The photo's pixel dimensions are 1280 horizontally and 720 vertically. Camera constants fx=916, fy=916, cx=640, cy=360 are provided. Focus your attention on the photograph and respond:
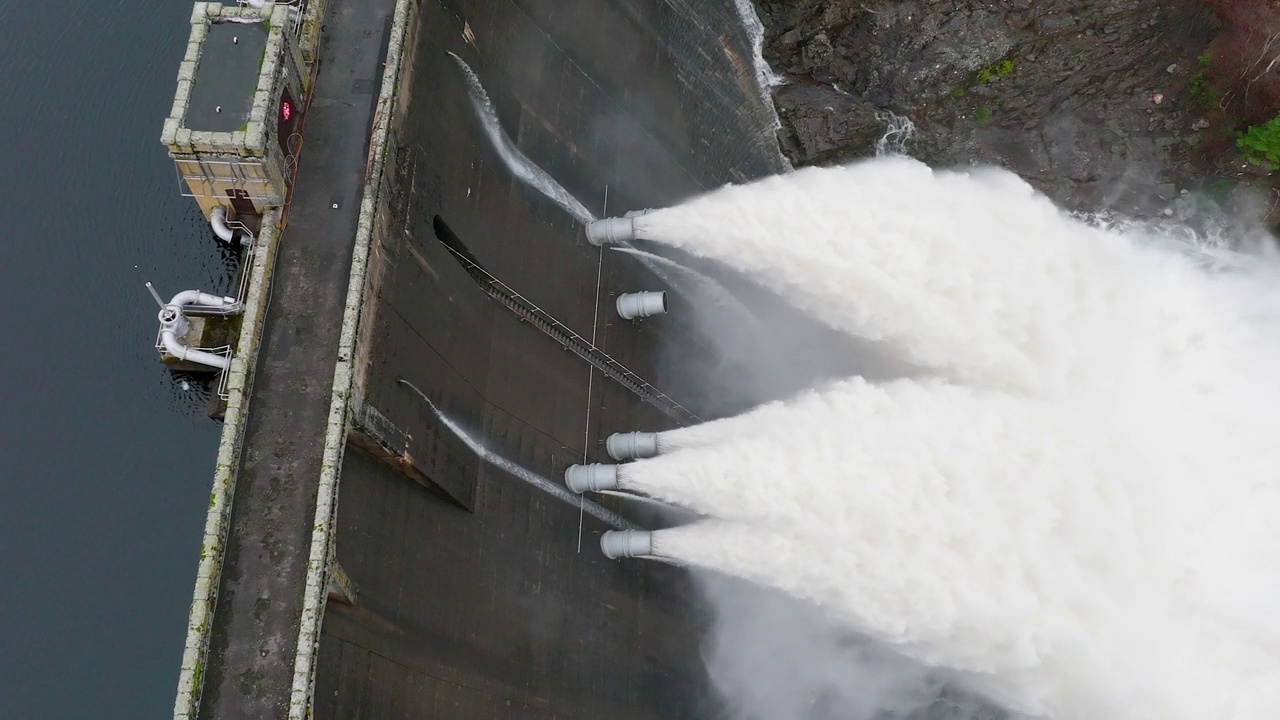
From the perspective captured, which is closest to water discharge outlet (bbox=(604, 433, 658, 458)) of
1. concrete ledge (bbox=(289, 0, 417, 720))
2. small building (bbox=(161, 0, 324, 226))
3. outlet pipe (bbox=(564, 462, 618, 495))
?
outlet pipe (bbox=(564, 462, 618, 495))

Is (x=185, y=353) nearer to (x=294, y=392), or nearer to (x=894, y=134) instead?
(x=294, y=392)

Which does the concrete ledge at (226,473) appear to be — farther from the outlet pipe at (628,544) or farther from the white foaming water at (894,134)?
the white foaming water at (894,134)

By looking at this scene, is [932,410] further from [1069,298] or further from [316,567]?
[316,567]

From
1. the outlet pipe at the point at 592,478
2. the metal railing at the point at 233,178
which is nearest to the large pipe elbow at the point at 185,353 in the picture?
the metal railing at the point at 233,178

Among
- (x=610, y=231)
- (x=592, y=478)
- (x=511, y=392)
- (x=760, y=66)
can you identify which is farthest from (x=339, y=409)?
(x=760, y=66)

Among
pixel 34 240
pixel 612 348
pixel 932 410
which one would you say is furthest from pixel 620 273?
pixel 34 240

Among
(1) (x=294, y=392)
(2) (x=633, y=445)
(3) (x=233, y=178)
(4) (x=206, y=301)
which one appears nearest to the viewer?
(1) (x=294, y=392)
